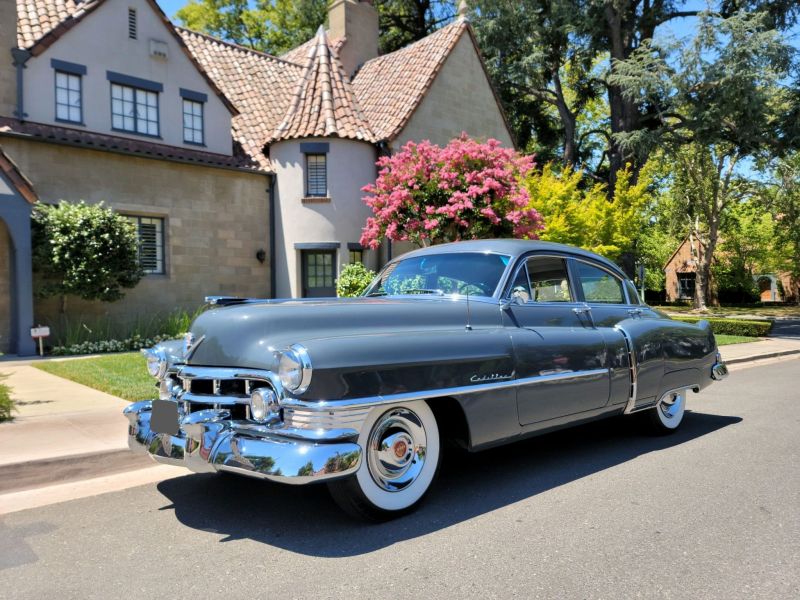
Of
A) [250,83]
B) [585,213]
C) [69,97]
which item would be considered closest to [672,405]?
[585,213]

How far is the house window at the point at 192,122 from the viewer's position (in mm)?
16062

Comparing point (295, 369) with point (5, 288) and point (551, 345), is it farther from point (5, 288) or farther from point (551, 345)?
point (5, 288)

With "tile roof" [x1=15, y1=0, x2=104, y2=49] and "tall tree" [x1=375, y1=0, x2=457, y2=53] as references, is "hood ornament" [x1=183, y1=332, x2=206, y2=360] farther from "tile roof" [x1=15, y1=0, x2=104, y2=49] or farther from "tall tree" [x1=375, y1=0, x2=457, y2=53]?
"tall tree" [x1=375, y1=0, x2=457, y2=53]

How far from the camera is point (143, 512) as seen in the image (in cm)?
414

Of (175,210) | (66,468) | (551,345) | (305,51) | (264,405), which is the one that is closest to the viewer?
(264,405)

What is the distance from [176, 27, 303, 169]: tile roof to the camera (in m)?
18.2

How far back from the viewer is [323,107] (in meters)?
17.7

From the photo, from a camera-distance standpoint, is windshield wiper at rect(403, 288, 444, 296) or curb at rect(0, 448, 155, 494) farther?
windshield wiper at rect(403, 288, 444, 296)

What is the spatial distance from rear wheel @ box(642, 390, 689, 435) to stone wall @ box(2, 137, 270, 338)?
12184 mm

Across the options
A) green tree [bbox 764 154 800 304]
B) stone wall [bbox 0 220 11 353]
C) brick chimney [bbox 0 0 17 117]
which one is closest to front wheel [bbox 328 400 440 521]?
stone wall [bbox 0 220 11 353]

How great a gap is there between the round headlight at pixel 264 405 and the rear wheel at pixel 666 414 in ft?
13.0

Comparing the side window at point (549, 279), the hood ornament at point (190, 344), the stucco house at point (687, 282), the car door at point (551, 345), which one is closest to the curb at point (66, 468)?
the hood ornament at point (190, 344)

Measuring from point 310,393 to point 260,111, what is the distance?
16993mm

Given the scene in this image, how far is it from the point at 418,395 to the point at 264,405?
35.8 inches
